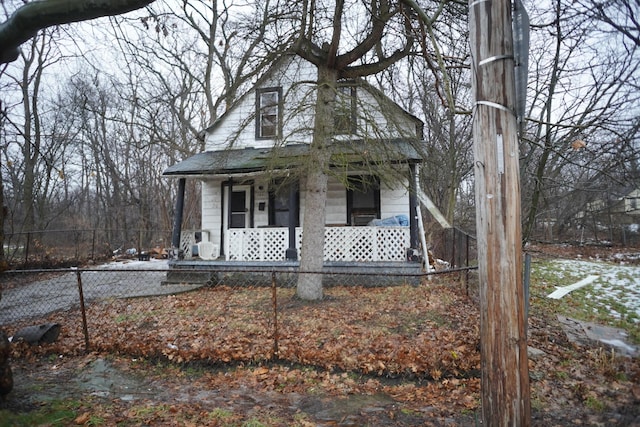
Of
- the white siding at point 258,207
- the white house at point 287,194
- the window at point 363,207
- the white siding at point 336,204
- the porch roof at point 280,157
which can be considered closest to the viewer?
the porch roof at point 280,157

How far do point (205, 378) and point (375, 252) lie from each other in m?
6.56

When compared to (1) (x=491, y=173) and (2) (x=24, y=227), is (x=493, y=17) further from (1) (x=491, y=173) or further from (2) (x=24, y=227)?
(2) (x=24, y=227)

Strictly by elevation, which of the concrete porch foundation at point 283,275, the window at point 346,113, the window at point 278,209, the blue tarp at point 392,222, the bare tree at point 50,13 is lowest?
the concrete porch foundation at point 283,275

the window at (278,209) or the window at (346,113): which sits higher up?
the window at (346,113)

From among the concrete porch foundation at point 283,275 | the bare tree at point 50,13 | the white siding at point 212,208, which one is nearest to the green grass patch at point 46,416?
the bare tree at point 50,13

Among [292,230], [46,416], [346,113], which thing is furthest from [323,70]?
A: [46,416]

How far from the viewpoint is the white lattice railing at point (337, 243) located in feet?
33.7

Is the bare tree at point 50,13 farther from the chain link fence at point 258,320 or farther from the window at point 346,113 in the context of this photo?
the window at point 346,113

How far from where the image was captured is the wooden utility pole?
84.6 inches

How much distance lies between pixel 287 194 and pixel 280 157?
4.63 m

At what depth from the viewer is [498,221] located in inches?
86.8

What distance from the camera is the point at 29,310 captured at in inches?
311

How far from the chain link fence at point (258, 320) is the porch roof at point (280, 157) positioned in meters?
2.70

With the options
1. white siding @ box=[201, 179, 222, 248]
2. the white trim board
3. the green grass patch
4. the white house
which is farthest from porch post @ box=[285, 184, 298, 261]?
the green grass patch
